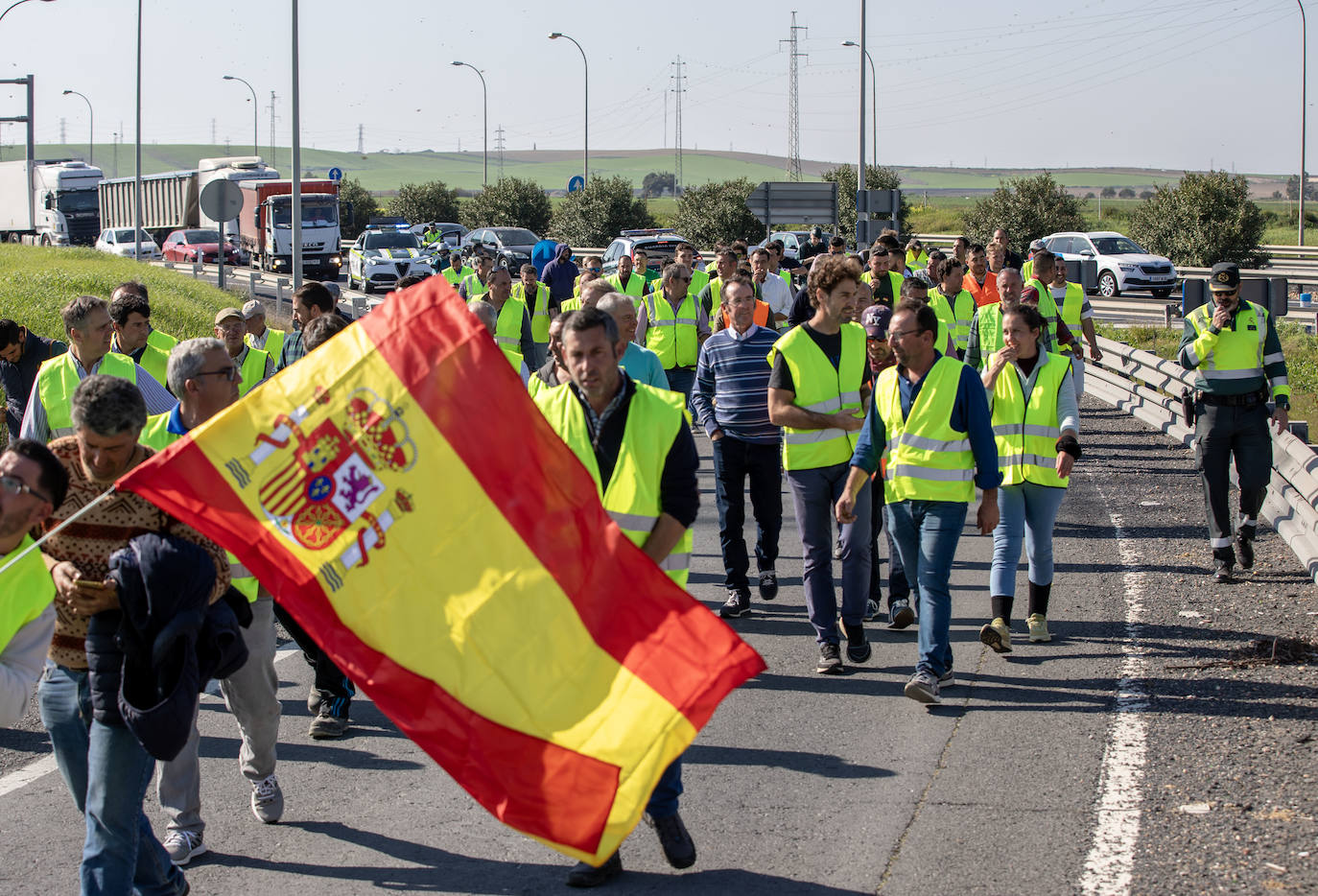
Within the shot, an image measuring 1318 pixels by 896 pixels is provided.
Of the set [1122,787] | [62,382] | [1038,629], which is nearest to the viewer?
[1122,787]

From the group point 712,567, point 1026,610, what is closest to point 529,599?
point 1026,610

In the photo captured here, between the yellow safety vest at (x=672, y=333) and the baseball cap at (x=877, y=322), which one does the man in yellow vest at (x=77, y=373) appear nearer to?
the baseball cap at (x=877, y=322)

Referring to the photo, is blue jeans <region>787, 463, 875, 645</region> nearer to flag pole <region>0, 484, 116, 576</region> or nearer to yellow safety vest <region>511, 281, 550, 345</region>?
flag pole <region>0, 484, 116, 576</region>

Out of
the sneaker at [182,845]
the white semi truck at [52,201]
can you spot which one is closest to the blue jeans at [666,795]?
the sneaker at [182,845]

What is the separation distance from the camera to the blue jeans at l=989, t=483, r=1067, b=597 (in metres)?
7.92

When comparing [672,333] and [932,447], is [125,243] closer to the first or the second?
[672,333]

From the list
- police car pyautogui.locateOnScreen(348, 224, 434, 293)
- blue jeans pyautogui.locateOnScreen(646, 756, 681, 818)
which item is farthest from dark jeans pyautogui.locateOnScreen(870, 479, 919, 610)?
police car pyautogui.locateOnScreen(348, 224, 434, 293)

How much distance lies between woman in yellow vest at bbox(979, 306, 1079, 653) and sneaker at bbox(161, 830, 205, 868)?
4.30 metres

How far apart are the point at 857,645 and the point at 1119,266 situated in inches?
1307

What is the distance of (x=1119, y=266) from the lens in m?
38.3

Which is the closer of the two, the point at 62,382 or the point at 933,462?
the point at 933,462

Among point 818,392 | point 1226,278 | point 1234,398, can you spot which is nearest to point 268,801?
point 818,392

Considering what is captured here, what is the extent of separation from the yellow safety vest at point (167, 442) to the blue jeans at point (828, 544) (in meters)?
2.93

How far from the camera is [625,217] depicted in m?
62.1
